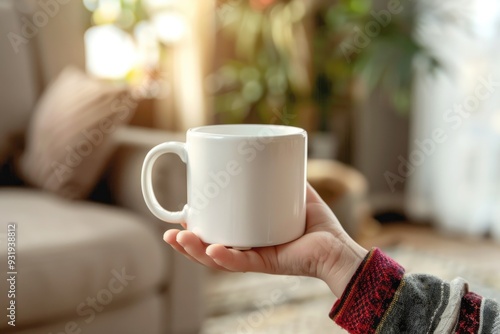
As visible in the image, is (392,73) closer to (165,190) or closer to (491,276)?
(491,276)

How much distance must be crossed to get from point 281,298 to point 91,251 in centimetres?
85

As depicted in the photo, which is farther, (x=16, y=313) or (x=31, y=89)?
(x=31, y=89)

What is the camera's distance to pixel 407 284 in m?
0.58

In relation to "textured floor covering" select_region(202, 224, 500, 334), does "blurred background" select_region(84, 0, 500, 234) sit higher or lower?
higher

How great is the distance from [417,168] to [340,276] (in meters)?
2.24

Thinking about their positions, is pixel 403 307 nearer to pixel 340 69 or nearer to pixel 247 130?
pixel 247 130

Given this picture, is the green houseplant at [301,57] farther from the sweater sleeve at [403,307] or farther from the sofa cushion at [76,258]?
the sweater sleeve at [403,307]

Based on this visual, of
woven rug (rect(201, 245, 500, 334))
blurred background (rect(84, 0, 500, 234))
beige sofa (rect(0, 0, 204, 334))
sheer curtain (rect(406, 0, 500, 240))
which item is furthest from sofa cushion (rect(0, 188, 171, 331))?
sheer curtain (rect(406, 0, 500, 240))

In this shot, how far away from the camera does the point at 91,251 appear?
3.66 feet

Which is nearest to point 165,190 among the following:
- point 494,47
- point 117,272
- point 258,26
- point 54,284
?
point 117,272

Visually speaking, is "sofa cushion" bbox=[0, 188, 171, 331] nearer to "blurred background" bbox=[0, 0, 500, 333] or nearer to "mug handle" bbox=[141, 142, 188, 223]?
"blurred background" bbox=[0, 0, 500, 333]

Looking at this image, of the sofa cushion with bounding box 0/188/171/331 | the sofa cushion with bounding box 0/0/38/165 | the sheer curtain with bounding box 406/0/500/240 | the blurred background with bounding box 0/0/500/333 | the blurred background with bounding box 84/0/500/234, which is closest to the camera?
the sofa cushion with bounding box 0/188/171/331

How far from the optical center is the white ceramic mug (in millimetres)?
580

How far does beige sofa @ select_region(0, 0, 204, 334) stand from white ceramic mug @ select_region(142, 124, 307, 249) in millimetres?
533
